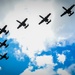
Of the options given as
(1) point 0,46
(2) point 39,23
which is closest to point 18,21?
(2) point 39,23

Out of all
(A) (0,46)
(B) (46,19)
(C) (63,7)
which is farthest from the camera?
(A) (0,46)

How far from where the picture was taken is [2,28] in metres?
61.6

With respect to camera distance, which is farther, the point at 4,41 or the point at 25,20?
the point at 4,41

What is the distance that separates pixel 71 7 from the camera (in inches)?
2309

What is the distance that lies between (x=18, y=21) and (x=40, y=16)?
292 inches

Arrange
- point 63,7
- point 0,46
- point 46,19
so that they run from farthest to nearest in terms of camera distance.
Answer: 1. point 0,46
2. point 46,19
3. point 63,7

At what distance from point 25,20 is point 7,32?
7.50 m

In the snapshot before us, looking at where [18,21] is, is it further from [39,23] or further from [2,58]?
[2,58]

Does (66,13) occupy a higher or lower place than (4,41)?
lower

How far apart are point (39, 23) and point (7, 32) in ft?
36.6

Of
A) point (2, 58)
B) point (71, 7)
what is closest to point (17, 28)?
point (2, 58)

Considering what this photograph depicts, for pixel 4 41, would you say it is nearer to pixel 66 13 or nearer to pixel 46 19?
pixel 46 19

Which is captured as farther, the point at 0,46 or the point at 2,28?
the point at 0,46

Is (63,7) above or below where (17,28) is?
below
